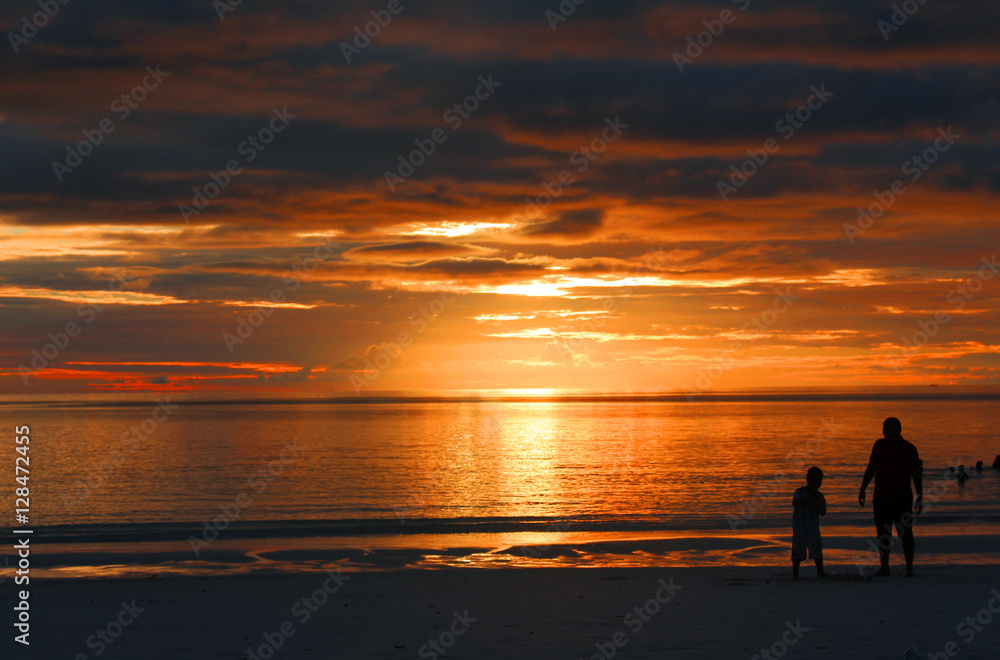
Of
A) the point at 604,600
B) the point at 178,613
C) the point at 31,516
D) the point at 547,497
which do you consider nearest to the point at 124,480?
the point at 31,516

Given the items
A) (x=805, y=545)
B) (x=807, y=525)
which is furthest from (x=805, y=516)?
(x=805, y=545)

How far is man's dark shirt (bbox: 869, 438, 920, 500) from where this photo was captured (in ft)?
42.2

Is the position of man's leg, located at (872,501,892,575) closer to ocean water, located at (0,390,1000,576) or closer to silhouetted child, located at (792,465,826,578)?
silhouetted child, located at (792,465,826,578)

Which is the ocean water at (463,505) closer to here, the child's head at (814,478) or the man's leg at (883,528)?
the man's leg at (883,528)

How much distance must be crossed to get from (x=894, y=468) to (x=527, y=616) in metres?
6.55

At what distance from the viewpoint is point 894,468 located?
1295 cm

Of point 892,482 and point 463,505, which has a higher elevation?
point 892,482

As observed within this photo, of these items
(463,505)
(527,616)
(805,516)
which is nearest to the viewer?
(527,616)

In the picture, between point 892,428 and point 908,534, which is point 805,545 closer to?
point 908,534

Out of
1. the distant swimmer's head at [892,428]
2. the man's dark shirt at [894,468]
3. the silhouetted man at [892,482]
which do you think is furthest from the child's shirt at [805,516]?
the distant swimmer's head at [892,428]

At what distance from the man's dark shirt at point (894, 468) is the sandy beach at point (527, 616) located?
4.76 ft

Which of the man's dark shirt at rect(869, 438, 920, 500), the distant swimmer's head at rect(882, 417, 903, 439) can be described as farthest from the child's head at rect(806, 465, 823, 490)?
the distant swimmer's head at rect(882, 417, 903, 439)

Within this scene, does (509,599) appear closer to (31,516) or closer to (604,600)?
(604,600)

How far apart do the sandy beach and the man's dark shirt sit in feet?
4.76
